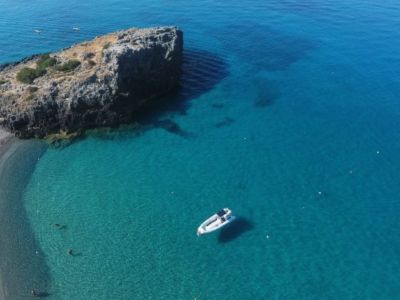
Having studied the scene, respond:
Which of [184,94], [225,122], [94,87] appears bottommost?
[225,122]

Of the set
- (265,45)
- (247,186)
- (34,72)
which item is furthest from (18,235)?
(265,45)

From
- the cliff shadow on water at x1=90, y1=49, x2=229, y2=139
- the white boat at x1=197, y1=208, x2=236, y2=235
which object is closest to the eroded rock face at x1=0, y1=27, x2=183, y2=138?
the cliff shadow on water at x1=90, y1=49, x2=229, y2=139

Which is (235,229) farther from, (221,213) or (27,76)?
(27,76)

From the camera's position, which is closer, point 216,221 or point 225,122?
point 216,221

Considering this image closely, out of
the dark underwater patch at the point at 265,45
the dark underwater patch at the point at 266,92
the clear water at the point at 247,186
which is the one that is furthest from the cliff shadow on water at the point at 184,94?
the dark underwater patch at the point at 266,92

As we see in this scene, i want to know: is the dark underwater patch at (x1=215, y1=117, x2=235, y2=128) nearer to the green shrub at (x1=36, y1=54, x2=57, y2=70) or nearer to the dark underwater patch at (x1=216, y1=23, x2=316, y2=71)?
the dark underwater patch at (x1=216, y1=23, x2=316, y2=71)

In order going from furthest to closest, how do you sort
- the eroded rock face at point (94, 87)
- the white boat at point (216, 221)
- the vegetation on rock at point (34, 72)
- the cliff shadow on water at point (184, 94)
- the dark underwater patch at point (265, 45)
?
the dark underwater patch at point (265, 45)
the vegetation on rock at point (34, 72)
the cliff shadow on water at point (184, 94)
the eroded rock face at point (94, 87)
the white boat at point (216, 221)

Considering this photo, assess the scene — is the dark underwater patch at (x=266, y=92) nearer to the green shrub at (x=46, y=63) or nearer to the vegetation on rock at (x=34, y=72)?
the green shrub at (x=46, y=63)
